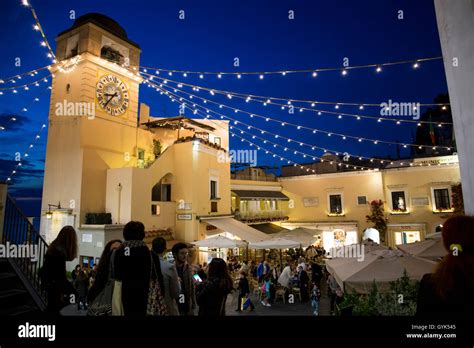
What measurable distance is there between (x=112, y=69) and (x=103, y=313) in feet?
49.2

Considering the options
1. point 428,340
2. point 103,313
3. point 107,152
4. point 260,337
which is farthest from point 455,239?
point 107,152

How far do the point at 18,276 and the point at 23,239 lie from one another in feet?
2.77

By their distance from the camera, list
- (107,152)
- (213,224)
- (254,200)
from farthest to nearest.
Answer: (254,200) < (213,224) < (107,152)

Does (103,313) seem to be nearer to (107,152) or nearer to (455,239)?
(455,239)

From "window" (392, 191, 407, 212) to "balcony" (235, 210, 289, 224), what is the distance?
26.5ft

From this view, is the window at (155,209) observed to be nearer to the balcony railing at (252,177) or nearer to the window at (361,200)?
the balcony railing at (252,177)

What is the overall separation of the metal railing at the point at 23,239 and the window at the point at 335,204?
65.8ft

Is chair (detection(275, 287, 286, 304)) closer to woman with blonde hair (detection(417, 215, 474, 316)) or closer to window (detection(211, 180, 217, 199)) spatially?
window (detection(211, 180, 217, 199))

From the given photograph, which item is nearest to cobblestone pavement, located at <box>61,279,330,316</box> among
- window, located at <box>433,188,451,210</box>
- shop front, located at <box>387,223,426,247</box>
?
shop front, located at <box>387,223,426,247</box>

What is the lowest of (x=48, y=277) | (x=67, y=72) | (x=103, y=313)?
(x=103, y=313)

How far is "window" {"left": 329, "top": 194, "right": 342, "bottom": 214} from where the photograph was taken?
21297mm

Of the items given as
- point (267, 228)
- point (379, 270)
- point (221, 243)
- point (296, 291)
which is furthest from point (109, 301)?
point (267, 228)

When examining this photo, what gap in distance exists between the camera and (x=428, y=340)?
1.97 meters

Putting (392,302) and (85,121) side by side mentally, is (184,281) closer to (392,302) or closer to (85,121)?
(392,302)
